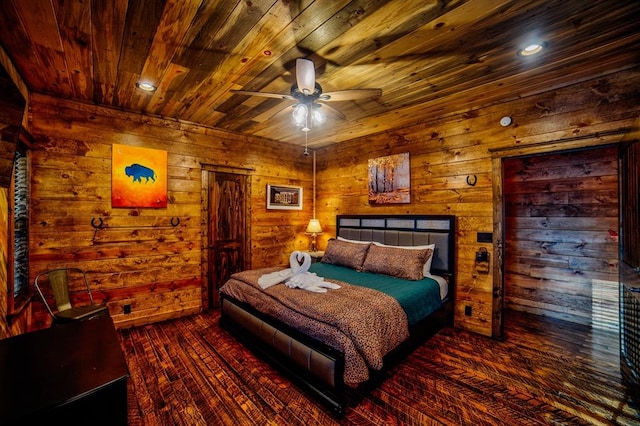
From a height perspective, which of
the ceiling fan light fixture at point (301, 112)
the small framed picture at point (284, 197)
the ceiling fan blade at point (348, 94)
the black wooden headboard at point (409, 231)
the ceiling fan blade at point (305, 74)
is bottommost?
the black wooden headboard at point (409, 231)

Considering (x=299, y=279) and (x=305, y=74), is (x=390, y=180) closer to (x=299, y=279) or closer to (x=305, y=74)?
(x=299, y=279)

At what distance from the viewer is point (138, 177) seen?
3.35 metres

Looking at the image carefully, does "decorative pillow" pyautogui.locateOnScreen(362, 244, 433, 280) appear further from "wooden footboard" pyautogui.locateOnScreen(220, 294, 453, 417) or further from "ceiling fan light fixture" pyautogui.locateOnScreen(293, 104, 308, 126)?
"ceiling fan light fixture" pyautogui.locateOnScreen(293, 104, 308, 126)

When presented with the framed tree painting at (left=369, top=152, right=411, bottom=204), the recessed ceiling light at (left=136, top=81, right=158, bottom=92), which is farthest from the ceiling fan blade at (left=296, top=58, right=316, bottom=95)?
the framed tree painting at (left=369, top=152, right=411, bottom=204)

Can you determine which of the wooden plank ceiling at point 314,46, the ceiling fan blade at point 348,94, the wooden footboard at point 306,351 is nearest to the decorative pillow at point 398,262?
the wooden footboard at point 306,351

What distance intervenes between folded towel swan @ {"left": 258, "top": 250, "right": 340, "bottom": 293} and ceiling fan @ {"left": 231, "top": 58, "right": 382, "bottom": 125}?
1448mm

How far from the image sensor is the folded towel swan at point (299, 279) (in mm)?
2670

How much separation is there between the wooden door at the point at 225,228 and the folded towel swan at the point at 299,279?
4.30 feet

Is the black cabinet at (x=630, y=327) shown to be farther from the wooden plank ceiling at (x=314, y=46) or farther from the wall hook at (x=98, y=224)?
the wall hook at (x=98, y=224)

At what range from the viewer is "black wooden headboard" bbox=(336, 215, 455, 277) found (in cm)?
338

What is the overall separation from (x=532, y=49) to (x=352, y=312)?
7.99ft

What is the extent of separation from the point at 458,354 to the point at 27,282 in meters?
4.46

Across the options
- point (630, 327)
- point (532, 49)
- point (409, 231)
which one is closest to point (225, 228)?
point (409, 231)

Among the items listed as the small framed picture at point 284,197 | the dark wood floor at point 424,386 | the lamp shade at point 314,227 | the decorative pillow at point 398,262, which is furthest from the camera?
the lamp shade at point 314,227
